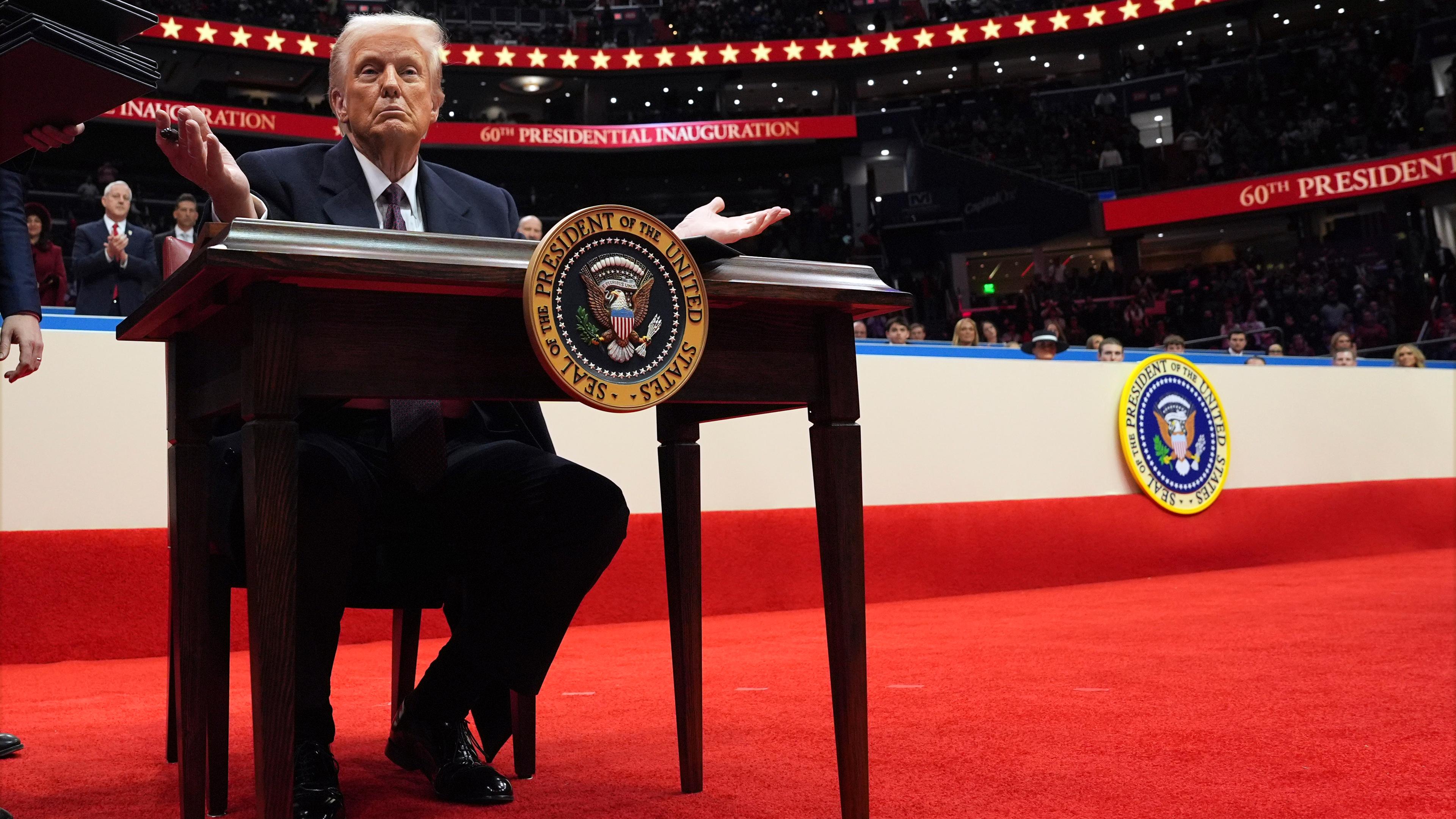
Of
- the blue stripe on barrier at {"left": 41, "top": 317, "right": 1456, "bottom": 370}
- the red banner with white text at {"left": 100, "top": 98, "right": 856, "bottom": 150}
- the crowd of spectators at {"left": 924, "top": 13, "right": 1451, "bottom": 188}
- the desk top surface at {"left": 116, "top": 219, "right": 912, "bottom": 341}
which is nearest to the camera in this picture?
the desk top surface at {"left": 116, "top": 219, "right": 912, "bottom": 341}

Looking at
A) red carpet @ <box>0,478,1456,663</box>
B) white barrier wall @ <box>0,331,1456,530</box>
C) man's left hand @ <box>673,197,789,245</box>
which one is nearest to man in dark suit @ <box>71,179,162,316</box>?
white barrier wall @ <box>0,331,1456,530</box>

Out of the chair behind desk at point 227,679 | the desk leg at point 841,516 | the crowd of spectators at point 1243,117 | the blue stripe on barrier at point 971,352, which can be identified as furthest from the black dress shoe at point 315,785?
the crowd of spectators at point 1243,117

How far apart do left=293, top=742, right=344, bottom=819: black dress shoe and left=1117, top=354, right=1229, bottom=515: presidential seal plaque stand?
3.47 meters

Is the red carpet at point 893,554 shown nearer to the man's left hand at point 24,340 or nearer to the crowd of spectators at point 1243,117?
the man's left hand at point 24,340

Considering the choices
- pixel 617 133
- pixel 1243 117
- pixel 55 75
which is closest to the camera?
pixel 55 75

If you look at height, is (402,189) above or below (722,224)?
above

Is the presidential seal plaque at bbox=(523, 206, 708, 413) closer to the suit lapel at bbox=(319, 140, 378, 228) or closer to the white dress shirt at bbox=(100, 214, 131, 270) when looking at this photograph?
the suit lapel at bbox=(319, 140, 378, 228)

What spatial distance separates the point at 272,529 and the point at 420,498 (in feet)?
1.32

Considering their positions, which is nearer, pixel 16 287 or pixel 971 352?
pixel 16 287

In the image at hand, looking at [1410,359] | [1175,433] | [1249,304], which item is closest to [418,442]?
[1175,433]

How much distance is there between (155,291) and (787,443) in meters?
2.59

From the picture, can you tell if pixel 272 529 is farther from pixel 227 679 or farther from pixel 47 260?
pixel 47 260

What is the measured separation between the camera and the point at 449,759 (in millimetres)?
1258

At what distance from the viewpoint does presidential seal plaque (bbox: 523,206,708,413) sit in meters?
0.90
